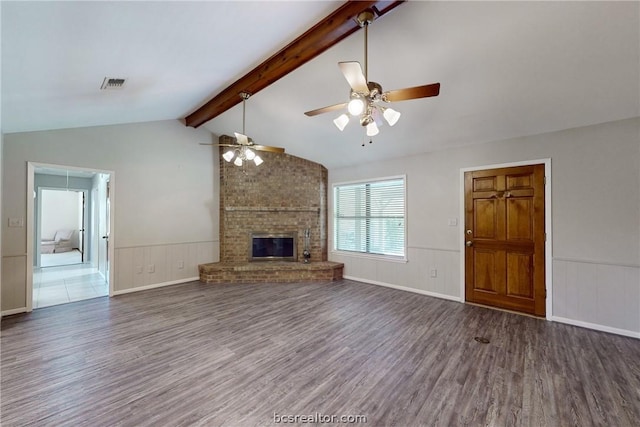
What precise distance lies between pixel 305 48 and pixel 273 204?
142 inches

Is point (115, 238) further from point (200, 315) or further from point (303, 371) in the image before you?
point (303, 371)

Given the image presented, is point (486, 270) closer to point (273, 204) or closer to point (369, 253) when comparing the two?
point (369, 253)

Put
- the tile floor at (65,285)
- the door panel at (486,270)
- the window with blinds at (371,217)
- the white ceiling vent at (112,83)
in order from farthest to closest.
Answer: the window with blinds at (371,217) → the tile floor at (65,285) → the door panel at (486,270) → the white ceiling vent at (112,83)

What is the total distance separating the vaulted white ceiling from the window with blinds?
1416mm

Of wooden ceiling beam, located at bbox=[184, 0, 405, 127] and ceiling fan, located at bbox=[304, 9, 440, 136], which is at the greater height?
wooden ceiling beam, located at bbox=[184, 0, 405, 127]

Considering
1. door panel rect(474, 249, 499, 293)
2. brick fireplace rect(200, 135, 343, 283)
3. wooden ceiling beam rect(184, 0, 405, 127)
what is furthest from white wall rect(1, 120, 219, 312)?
door panel rect(474, 249, 499, 293)

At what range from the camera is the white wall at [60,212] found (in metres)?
9.05

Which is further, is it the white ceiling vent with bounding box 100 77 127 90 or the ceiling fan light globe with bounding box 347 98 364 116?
the white ceiling vent with bounding box 100 77 127 90

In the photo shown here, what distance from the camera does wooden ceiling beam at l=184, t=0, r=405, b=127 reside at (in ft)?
6.98

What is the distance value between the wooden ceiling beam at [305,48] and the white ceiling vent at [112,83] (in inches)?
49.7

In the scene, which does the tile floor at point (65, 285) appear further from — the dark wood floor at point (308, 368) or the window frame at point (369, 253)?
the window frame at point (369, 253)

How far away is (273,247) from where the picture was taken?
19.2ft

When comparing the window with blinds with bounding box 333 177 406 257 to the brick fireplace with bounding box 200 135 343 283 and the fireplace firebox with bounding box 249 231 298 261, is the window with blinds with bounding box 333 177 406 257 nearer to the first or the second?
the brick fireplace with bounding box 200 135 343 283

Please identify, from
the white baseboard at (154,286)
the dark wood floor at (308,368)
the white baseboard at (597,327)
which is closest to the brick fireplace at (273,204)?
the white baseboard at (154,286)
